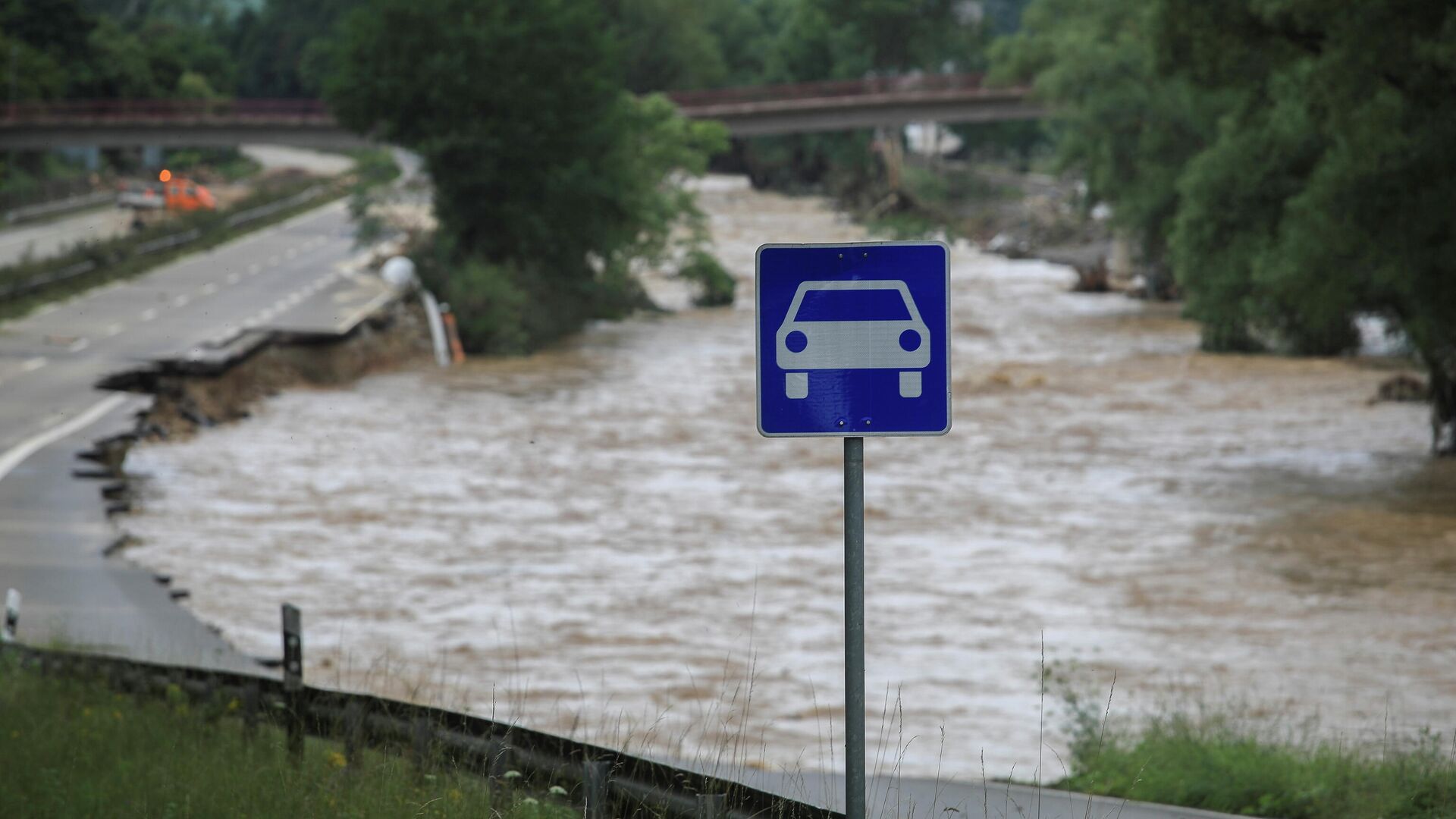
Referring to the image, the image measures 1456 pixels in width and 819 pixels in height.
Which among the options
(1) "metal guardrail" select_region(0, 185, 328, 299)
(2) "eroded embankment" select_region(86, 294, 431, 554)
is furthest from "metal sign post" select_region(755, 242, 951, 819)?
(1) "metal guardrail" select_region(0, 185, 328, 299)

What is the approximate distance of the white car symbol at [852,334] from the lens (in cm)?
494

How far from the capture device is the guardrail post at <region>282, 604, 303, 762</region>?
816 cm

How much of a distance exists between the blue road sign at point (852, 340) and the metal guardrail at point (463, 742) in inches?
54.4

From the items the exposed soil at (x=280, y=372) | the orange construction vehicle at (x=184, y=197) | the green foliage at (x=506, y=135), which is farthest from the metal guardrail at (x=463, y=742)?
the orange construction vehicle at (x=184, y=197)

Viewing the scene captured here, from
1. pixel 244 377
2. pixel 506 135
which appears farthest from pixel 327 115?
pixel 244 377

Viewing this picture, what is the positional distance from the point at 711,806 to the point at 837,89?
82634 mm

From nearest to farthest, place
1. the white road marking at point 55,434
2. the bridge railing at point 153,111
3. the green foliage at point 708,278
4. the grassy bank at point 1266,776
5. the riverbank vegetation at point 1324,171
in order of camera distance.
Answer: the grassy bank at point 1266,776 → the riverbank vegetation at point 1324,171 → the white road marking at point 55,434 → the green foliage at point 708,278 → the bridge railing at point 153,111

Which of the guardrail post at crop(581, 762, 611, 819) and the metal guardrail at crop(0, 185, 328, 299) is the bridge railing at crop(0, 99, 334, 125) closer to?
the metal guardrail at crop(0, 185, 328, 299)

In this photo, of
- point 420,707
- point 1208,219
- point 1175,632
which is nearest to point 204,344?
point 1208,219

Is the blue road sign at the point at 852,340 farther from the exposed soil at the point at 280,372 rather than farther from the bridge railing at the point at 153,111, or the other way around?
the bridge railing at the point at 153,111

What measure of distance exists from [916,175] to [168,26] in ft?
152

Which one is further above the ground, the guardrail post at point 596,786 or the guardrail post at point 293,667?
the guardrail post at point 596,786

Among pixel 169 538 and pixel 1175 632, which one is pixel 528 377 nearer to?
pixel 169 538

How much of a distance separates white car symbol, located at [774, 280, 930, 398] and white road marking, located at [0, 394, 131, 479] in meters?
19.7
